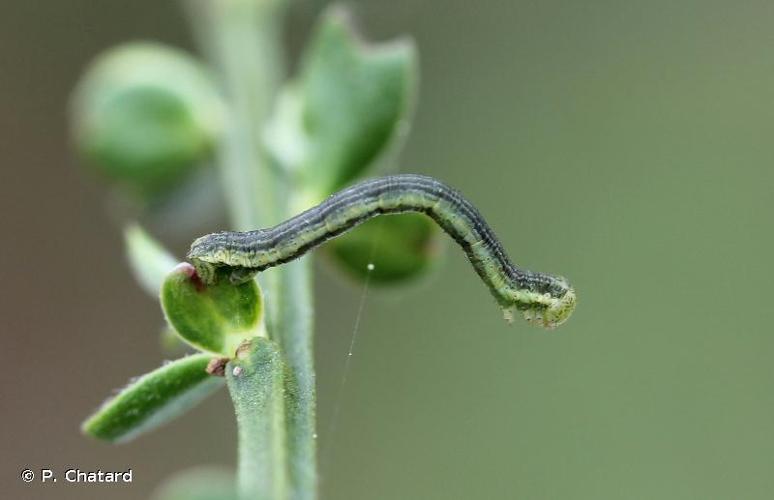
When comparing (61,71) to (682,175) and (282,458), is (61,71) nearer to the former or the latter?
(682,175)

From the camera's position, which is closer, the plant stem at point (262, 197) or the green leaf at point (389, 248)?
the plant stem at point (262, 197)

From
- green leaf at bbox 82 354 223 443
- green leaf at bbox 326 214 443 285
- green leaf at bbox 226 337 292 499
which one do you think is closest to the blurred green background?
green leaf at bbox 326 214 443 285

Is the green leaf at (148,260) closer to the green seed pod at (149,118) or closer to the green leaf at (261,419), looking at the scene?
the green leaf at (261,419)

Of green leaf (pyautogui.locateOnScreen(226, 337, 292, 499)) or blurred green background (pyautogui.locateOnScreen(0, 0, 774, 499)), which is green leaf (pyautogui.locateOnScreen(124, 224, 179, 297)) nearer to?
green leaf (pyautogui.locateOnScreen(226, 337, 292, 499))

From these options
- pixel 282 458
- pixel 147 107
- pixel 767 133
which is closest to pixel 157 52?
pixel 147 107

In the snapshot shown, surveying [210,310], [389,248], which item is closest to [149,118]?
[389,248]

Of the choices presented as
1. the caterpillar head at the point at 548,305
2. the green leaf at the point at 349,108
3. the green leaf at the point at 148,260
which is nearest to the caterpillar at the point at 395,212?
the caterpillar head at the point at 548,305
